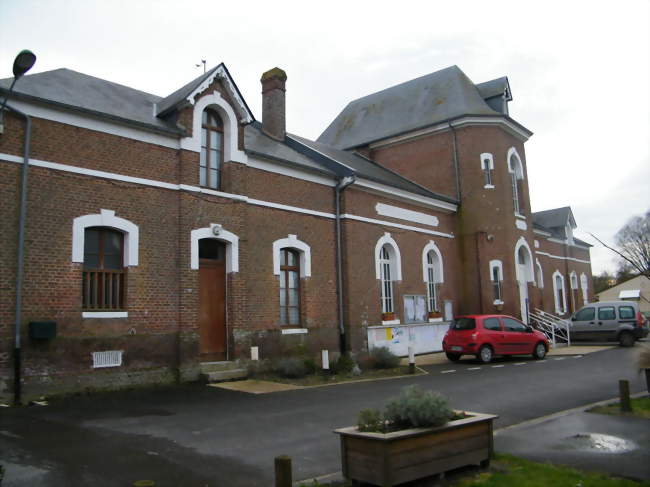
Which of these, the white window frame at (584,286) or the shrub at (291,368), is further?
the white window frame at (584,286)

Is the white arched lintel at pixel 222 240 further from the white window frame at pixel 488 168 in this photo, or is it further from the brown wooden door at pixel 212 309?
the white window frame at pixel 488 168

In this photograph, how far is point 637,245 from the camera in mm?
7000

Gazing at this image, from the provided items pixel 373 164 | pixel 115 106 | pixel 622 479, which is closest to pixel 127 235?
pixel 115 106

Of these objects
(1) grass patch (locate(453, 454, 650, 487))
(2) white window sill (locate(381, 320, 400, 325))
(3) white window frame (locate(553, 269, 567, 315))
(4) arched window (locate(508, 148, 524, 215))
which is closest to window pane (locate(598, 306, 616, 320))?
(4) arched window (locate(508, 148, 524, 215))

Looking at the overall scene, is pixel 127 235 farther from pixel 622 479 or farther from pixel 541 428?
pixel 622 479

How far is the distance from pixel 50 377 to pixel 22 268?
2230 mm

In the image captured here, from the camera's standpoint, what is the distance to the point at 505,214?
25.0m

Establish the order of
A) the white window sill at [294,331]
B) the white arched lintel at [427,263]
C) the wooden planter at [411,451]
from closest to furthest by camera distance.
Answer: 1. the wooden planter at [411,451]
2. the white window sill at [294,331]
3. the white arched lintel at [427,263]

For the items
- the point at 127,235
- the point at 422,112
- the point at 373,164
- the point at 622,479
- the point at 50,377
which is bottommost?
the point at 622,479

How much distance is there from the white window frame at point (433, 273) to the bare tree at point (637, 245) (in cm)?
1442

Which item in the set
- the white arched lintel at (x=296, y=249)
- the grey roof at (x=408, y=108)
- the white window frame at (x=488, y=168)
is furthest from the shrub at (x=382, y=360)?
the grey roof at (x=408, y=108)

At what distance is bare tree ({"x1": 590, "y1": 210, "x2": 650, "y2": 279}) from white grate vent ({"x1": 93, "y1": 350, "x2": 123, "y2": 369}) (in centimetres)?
1006

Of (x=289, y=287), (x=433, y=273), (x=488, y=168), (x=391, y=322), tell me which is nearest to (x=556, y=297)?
(x=488, y=168)

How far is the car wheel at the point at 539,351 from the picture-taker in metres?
19.2
